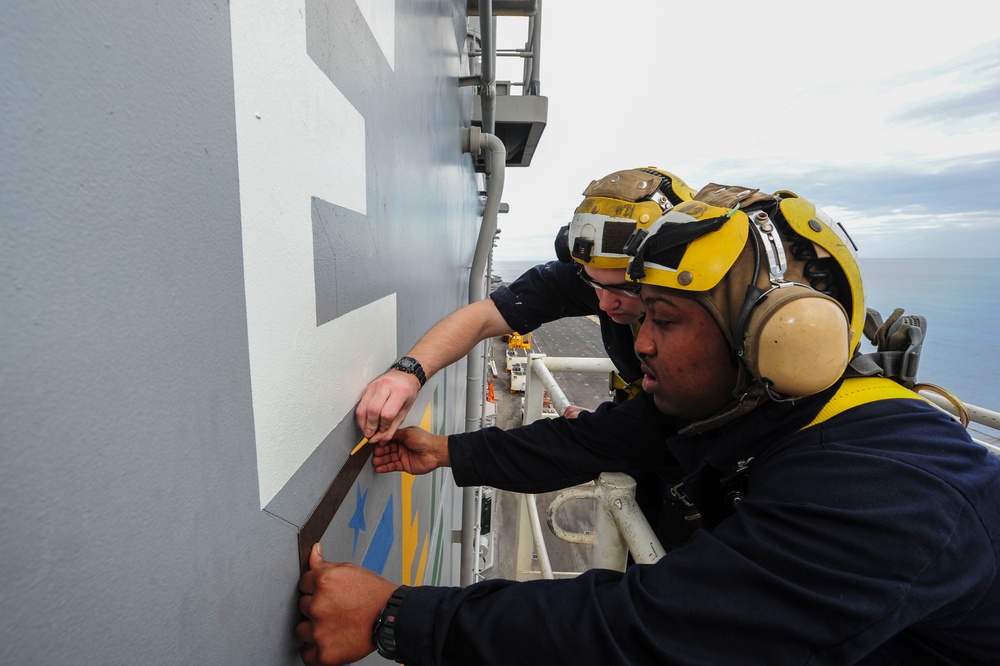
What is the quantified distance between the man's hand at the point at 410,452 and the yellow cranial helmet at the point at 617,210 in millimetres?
845

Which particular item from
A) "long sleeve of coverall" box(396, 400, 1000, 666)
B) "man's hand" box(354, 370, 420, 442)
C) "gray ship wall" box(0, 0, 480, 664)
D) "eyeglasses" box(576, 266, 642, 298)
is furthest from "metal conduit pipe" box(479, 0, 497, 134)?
"long sleeve of coverall" box(396, 400, 1000, 666)

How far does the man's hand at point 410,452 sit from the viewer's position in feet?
4.80

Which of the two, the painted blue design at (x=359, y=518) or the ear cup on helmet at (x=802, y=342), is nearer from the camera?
the ear cup on helmet at (x=802, y=342)

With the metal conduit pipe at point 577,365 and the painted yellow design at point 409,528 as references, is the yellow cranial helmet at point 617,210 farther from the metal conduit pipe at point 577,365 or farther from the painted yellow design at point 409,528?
the metal conduit pipe at point 577,365

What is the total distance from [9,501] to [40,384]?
0.25 feet

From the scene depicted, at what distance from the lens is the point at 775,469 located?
41.7 inches

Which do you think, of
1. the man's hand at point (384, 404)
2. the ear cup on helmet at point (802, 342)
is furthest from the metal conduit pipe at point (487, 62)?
the ear cup on helmet at point (802, 342)

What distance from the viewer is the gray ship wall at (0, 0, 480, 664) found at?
324mm

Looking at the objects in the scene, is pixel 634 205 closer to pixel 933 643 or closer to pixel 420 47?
pixel 420 47

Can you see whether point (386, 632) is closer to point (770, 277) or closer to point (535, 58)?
point (770, 277)

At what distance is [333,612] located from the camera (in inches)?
33.9

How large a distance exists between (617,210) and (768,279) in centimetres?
66

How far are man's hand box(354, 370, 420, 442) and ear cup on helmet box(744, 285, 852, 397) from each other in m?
0.87

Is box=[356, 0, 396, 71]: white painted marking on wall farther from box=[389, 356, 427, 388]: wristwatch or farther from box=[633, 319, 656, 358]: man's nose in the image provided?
box=[633, 319, 656, 358]: man's nose
